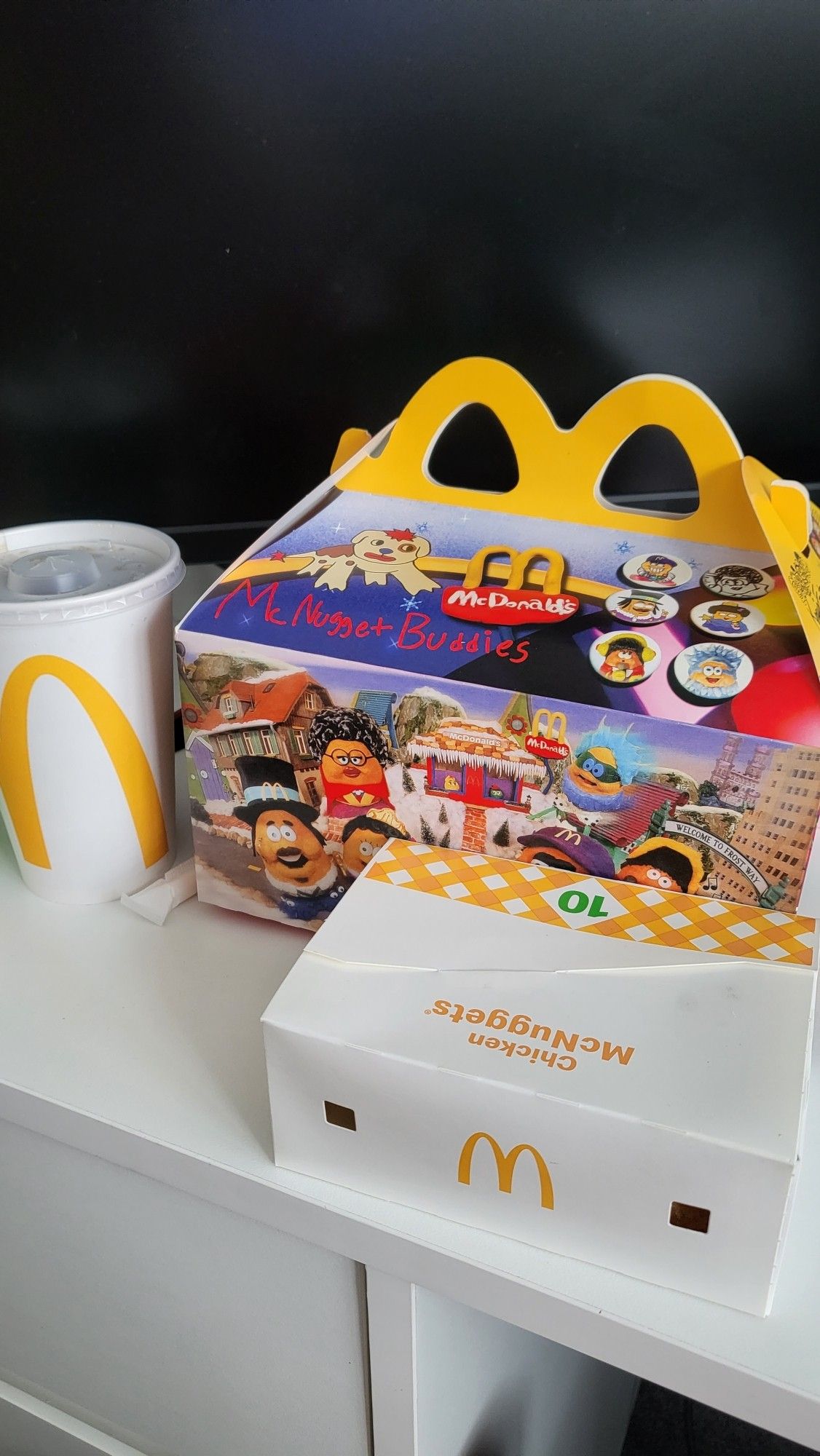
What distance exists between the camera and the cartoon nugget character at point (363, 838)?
1.64ft

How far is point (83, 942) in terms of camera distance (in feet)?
1.80

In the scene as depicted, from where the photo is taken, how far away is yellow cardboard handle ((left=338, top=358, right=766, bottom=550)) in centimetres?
51

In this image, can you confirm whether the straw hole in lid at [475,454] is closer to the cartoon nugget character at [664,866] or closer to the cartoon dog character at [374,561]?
the cartoon dog character at [374,561]

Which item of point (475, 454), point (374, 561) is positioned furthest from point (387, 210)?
point (374, 561)

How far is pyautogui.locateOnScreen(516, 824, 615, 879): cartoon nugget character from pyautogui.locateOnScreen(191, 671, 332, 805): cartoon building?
0.11 m

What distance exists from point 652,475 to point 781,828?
0.33 meters

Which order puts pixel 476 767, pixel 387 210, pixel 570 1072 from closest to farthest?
pixel 570 1072 → pixel 476 767 → pixel 387 210

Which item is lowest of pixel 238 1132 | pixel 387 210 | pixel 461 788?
pixel 238 1132

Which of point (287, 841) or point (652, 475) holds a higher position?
point (652, 475)

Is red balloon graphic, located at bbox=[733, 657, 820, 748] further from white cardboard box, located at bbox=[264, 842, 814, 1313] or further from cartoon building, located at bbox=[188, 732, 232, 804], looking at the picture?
cartoon building, located at bbox=[188, 732, 232, 804]

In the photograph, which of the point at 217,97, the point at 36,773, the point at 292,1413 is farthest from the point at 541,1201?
the point at 217,97

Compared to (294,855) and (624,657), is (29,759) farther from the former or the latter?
(624,657)

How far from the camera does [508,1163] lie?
37 cm

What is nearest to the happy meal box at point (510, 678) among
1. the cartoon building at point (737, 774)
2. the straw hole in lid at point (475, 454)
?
the cartoon building at point (737, 774)
